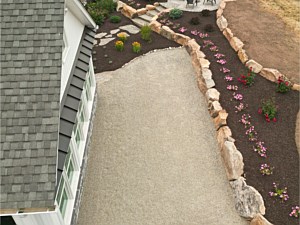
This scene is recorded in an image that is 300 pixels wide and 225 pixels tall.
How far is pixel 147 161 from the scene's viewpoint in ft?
39.0

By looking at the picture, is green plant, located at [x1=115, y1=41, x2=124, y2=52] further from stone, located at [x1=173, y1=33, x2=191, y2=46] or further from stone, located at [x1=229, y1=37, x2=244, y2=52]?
stone, located at [x1=229, y1=37, x2=244, y2=52]

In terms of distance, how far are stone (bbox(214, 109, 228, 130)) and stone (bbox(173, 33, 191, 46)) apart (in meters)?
6.00

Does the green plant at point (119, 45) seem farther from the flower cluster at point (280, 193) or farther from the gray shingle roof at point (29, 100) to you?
the flower cluster at point (280, 193)

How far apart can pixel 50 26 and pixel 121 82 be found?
319 inches

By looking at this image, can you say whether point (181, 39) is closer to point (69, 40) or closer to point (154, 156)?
point (154, 156)

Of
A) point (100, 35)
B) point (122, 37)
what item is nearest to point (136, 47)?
point (122, 37)

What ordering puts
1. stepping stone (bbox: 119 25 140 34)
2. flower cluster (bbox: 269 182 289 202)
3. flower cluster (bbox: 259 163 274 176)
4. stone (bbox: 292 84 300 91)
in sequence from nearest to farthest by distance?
flower cluster (bbox: 269 182 289 202) → flower cluster (bbox: 259 163 274 176) → stone (bbox: 292 84 300 91) → stepping stone (bbox: 119 25 140 34)

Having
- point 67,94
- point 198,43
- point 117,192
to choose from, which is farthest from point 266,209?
point 198,43

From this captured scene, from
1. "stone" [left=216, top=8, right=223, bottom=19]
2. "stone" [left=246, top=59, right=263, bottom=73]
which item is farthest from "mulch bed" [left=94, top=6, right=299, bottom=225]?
"stone" [left=216, top=8, right=223, bottom=19]

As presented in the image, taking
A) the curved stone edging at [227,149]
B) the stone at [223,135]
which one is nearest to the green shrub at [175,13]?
the curved stone edging at [227,149]

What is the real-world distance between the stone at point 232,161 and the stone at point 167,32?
28.0ft

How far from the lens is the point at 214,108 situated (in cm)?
1300

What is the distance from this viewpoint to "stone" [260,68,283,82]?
45.6ft

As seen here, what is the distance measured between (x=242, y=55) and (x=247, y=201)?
25.6 feet
